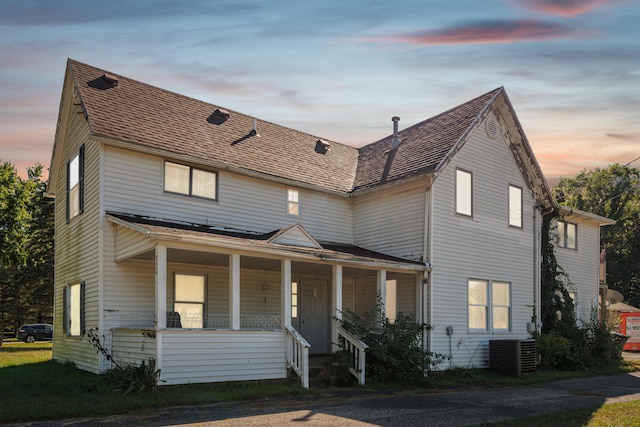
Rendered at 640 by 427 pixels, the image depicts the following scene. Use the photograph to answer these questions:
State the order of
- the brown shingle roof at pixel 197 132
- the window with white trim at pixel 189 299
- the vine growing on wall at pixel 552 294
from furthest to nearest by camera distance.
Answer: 1. the vine growing on wall at pixel 552 294
2. the brown shingle roof at pixel 197 132
3. the window with white trim at pixel 189 299

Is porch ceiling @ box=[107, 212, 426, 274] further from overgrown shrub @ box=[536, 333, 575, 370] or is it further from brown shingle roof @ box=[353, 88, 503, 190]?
overgrown shrub @ box=[536, 333, 575, 370]

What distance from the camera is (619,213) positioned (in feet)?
184

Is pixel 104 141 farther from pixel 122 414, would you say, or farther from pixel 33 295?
pixel 33 295

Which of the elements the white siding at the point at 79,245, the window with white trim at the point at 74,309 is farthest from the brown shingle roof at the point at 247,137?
the window with white trim at the point at 74,309

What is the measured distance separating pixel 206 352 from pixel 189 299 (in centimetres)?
343

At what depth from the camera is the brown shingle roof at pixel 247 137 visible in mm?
16453

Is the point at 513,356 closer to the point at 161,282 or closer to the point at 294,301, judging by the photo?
the point at 294,301

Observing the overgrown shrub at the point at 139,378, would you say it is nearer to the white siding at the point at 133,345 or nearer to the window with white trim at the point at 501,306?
the white siding at the point at 133,345

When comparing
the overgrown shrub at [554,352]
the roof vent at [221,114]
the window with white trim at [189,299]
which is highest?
the roof vent at [221,114]

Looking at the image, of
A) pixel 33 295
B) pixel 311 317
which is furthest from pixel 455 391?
pixel 33 295

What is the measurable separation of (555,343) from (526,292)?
193 cm

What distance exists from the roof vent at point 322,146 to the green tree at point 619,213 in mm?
38427

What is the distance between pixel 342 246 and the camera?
19609mm

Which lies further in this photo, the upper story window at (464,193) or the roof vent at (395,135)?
the roof vent at (395,135)
